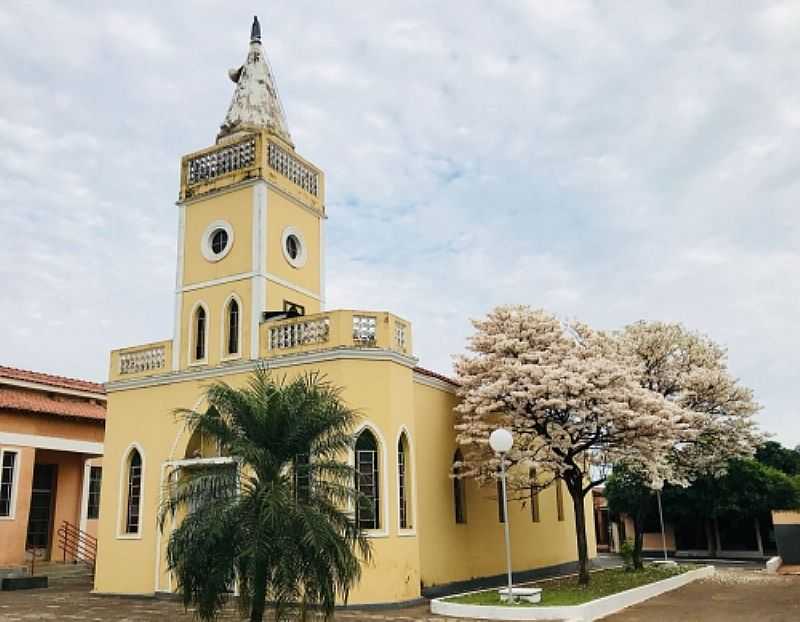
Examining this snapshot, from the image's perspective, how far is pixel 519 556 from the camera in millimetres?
20656

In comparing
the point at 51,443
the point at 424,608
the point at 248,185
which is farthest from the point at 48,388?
the point at 424,608

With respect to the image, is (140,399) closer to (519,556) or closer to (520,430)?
(520,430)

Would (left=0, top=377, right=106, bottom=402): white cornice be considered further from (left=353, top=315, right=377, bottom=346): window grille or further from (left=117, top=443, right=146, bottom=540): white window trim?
(left=353, top=315, right=377, bottom=346): window grille

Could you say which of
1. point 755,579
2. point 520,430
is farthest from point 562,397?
point 755,579

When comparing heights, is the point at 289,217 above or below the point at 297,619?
above

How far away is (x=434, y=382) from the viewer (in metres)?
17.9

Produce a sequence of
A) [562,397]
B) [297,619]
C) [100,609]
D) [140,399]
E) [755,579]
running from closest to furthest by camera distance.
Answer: [297,619] → [100,609] → [562,397] → [140,399] → [755,579]

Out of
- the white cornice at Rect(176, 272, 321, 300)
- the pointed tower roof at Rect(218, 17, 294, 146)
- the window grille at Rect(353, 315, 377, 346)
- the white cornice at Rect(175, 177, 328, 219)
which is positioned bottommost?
the window grille at Rect(353, 315, 377, 346)

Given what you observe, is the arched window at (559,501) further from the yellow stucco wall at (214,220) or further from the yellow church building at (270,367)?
the yellow stucco wall at (214,220)

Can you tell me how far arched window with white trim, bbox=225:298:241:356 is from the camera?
17281 mm

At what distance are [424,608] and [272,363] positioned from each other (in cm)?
577

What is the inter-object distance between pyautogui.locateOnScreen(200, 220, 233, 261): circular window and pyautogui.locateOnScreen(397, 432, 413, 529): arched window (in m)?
6.16

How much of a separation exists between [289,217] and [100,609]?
9.33 meters

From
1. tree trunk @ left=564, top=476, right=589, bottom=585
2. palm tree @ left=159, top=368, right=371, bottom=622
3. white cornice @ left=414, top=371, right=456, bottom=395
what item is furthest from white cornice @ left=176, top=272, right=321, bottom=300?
tree trunk @ left=564, top=476, right=589, bottom=585
